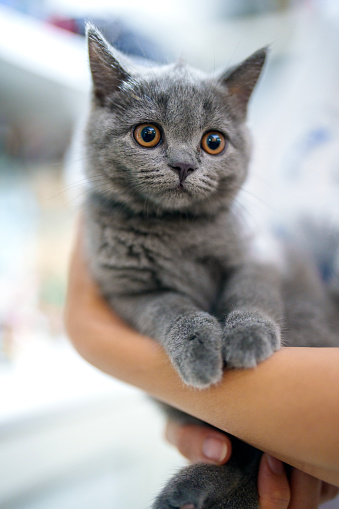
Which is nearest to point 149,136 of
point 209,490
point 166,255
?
point 166,255

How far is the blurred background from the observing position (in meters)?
1.09

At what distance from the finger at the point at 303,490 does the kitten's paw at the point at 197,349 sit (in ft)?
0.90

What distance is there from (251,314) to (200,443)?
0.93 feet

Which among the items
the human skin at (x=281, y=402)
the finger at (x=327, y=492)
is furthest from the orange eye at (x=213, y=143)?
the finger at (x=327, y=492)

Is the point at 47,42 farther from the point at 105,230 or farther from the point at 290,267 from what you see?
the point at 290,267

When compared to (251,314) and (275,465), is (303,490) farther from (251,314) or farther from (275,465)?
(251,314)

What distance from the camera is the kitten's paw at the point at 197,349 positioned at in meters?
0.56

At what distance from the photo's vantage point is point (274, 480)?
0.66 meters

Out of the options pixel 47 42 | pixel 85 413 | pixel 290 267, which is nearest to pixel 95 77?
pixel 47 42

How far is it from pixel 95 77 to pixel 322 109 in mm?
704

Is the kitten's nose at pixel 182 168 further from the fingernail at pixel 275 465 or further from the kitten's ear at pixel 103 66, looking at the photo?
the fingernail at pixel 275 465

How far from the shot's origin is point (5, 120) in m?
1.33

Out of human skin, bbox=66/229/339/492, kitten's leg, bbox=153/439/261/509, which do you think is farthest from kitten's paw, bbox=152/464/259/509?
human skin, bbox=66/229/339/492

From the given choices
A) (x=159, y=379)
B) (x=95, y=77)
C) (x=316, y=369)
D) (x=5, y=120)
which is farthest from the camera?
(x=5, y=120)
